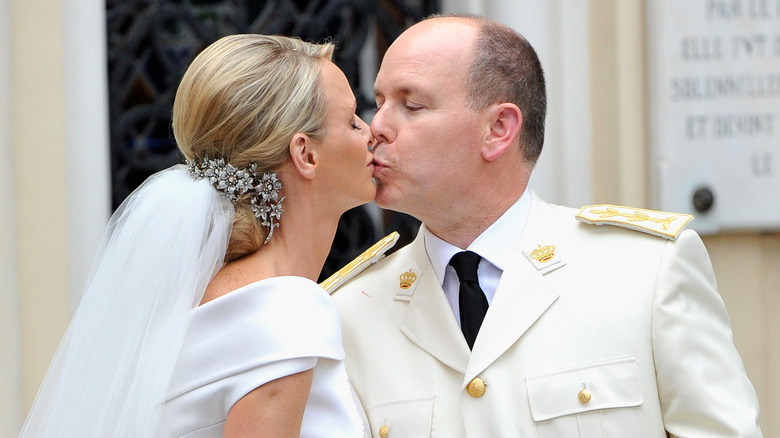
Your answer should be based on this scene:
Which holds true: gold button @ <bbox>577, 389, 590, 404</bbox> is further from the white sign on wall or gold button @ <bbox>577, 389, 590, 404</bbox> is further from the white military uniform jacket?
the white sign on wall

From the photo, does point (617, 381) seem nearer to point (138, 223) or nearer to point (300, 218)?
point (300, 218)

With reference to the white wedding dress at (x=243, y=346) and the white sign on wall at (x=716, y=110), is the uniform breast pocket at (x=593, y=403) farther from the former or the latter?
the white sign on wall at (x=716, y=110)

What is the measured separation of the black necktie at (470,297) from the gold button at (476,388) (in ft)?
0.43

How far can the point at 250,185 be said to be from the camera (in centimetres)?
256

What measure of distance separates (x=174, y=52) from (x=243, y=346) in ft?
7.52

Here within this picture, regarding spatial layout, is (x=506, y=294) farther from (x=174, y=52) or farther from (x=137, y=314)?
(x=174, y=52)

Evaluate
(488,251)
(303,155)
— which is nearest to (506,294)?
(488,251)

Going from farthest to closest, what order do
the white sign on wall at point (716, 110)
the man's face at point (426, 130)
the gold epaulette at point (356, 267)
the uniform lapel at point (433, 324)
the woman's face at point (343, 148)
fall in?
the white sign on wall at point (716, 110)
the gold epaulette at point (356, 267)
the man's face at point (426, 130)
the uniform lapel at point (433, 324)
the woman's face at point (343, 148)

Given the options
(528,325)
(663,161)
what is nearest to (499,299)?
(528,325)

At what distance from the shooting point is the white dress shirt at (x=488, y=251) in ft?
9.41

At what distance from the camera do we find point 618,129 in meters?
4.35

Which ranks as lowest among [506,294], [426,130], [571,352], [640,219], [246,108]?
[571,352]

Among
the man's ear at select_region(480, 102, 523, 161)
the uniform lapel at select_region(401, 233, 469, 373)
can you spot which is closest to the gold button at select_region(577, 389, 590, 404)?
the uniform lapel at select_region(401, 233, 469, 373)

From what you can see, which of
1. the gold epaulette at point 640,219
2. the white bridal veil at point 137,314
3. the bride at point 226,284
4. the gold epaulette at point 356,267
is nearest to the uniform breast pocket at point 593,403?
the gold epaulette at point 640,219
